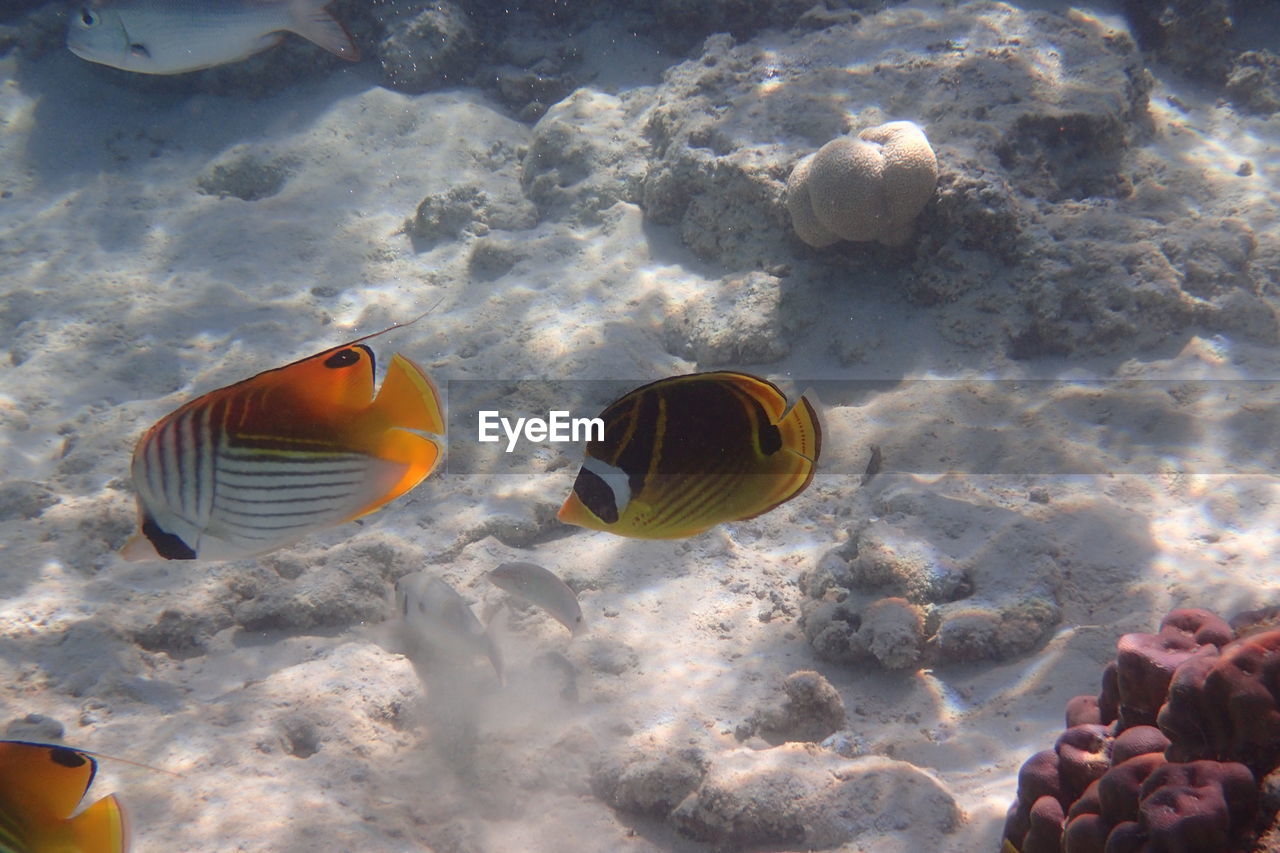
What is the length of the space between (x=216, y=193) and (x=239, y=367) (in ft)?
13.0

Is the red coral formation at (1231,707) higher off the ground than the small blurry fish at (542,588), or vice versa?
the red coral formation at (1231,707)

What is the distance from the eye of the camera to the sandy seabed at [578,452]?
3.13 m

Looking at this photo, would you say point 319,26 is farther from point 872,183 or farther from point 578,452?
point 872,183

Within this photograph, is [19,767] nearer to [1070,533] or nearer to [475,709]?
[475,709]

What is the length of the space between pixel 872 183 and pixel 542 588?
3.98m

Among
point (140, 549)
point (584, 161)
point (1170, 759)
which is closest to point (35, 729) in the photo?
point (140, 549)

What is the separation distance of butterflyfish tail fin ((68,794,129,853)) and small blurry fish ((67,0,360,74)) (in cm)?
419

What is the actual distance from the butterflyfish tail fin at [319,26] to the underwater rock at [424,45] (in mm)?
5483

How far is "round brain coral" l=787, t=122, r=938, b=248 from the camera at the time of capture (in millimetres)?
5613

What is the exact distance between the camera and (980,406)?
5.39 meters

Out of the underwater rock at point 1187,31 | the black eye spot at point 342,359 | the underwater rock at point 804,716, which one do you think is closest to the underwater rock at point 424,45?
the underwater rock at point 1187,31
